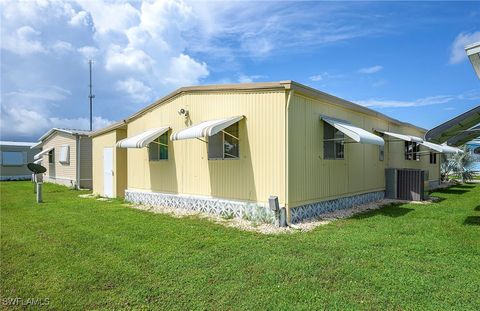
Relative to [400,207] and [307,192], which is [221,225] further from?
[400,207]

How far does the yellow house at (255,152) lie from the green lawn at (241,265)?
4.18 ft

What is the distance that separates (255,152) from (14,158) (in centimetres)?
2811

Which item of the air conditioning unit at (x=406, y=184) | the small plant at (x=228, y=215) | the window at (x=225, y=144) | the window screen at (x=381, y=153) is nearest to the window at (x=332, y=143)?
the window at (x=225, y=144)

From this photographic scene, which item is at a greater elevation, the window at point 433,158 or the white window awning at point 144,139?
the white window awning at point 144,139

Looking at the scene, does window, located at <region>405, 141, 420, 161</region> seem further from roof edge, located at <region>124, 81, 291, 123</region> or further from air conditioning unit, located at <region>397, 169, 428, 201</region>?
roof edge, located at <region>124, 81, 291, 123</region>

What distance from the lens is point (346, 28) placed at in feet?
36.3

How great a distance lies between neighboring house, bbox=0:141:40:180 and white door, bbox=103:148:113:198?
730 inches

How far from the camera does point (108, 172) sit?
14609 mm

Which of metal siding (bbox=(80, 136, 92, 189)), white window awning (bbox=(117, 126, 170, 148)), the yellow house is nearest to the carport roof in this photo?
the yellow house

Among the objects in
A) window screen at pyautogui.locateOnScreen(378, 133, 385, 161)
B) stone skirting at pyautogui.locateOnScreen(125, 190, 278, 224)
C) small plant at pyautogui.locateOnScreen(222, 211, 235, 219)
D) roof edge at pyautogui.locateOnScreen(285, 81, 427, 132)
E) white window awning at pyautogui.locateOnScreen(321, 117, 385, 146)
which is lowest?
small plant at pyautogui.locateOnScreen(222, 211, 235, 219)

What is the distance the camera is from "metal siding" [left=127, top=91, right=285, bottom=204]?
8250mm

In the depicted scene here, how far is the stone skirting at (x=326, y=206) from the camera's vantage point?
832cm

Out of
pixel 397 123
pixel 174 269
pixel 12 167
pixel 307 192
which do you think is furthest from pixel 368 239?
pixel 12 167

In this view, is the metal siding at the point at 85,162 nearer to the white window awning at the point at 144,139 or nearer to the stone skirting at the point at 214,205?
the stone skirting at the point at 214,205
